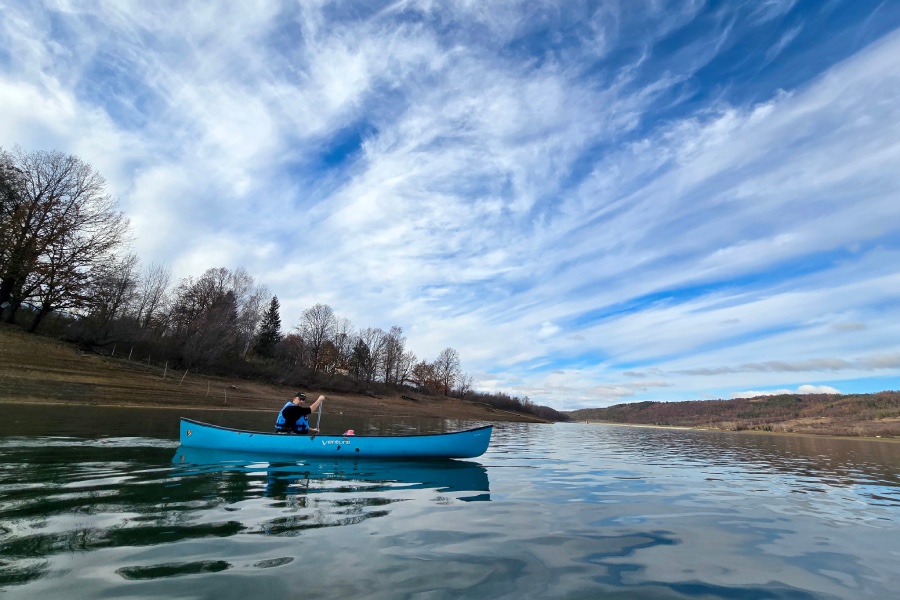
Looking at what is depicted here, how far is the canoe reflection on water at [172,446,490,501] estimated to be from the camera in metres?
10.2

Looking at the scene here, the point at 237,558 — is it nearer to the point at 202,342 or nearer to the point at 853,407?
the point at 202,342

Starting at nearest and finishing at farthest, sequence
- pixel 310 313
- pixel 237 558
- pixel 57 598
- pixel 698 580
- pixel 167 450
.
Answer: pixel 57 598, pixel 237 558, pixel 698 580, pixel 167 450, pixel 310 313

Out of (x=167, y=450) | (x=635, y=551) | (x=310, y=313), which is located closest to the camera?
(x=635, y=551)

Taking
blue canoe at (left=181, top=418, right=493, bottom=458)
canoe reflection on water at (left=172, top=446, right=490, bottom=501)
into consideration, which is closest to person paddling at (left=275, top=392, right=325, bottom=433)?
blue canoe at (left=181, top=418, right=493, bottom=458)

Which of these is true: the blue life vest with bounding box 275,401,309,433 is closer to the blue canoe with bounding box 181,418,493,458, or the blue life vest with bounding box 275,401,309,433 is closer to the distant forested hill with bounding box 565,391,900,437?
the blue canoe with bounding box 181,418,493,458

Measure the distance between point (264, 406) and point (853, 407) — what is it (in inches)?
5140

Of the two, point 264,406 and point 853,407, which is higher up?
point 853,407

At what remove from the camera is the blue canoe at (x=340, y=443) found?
556 inches

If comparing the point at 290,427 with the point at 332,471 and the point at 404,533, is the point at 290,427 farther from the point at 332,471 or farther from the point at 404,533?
the point at 404,533

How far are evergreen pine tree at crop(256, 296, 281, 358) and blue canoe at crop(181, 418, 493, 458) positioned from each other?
207 ft

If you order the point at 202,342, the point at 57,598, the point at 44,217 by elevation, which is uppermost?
the point at 44,217

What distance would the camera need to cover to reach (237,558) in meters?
5.05

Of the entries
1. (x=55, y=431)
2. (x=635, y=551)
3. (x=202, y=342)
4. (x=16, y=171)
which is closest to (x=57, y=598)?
(x=635, y=551)

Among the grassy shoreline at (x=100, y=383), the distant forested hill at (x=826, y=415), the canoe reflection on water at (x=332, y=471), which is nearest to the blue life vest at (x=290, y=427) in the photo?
the canoe reflection on water at (x=332, y=471)
